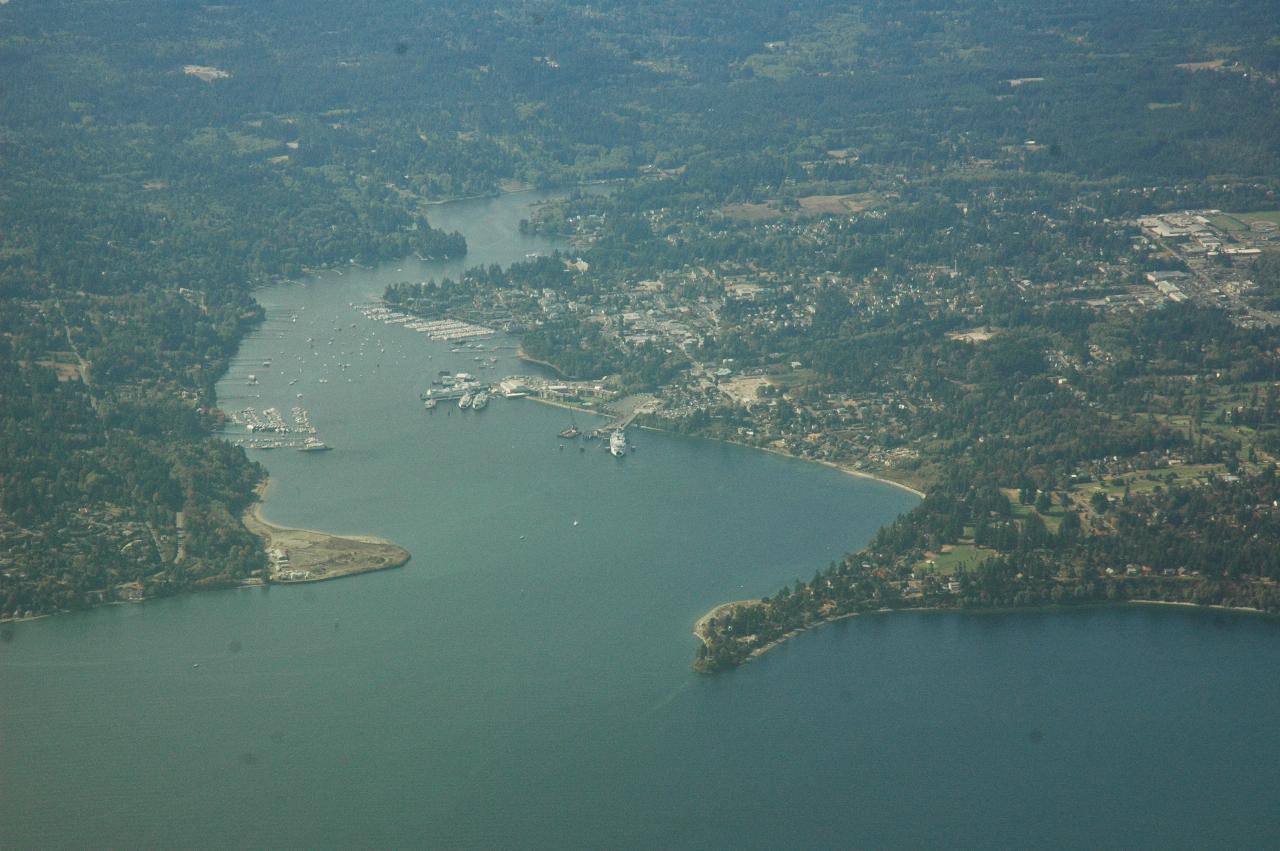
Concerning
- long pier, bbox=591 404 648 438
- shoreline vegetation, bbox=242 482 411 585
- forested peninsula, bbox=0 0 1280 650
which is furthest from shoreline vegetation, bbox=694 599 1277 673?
long pier, bbox=591 404 648 438

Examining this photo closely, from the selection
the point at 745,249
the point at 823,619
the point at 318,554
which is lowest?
the point at 823,619

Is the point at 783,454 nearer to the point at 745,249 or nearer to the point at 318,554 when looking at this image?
the point at 318,554

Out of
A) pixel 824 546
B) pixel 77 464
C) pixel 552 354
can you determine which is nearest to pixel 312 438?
pixel 77 464

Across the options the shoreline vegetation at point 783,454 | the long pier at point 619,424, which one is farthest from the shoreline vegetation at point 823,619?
the long pier at point 619,424

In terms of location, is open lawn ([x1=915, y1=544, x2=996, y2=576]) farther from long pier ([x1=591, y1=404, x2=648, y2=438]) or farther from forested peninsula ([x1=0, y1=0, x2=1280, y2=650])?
long pier ([x1=591, y1=404, x2=648, y2=438])

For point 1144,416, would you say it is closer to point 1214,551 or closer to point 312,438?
point 1214,551

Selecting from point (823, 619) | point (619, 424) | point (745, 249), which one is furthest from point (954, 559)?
point (745, 249)
